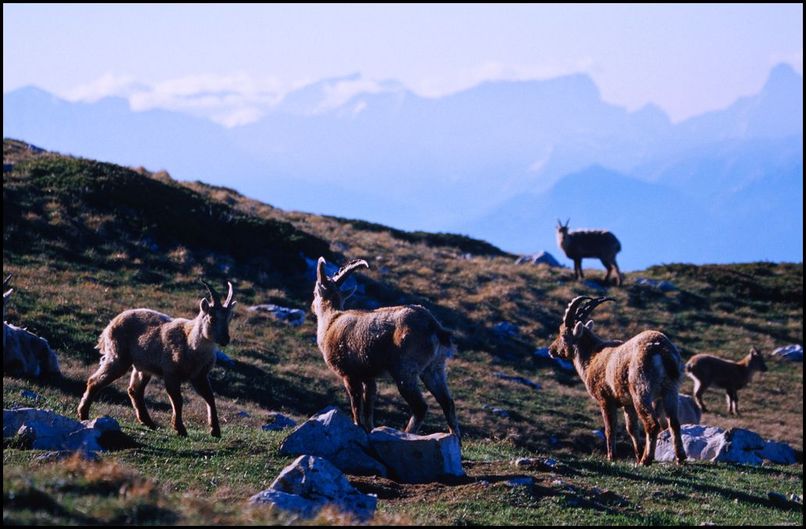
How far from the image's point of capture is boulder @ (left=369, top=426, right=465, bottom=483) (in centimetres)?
1256

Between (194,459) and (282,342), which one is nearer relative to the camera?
(194,459)

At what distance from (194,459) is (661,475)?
7415mm

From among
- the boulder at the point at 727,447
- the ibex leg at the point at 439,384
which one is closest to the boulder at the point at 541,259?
the boulder at the point at 727,447

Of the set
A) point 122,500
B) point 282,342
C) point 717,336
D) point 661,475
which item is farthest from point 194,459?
point 717,336

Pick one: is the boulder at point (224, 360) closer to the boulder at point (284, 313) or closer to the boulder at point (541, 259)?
the boulder at point (284, 313)

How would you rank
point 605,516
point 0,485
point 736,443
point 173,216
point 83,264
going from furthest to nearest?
1. point 173,216
2. point 83,264
3. point 736,443
4. point 605,516
5. point 0,485

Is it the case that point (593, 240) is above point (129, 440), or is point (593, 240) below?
above

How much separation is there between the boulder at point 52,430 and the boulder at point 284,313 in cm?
1736

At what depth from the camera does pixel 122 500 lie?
26.8 ft

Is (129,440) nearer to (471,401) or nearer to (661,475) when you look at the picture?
(661,475)

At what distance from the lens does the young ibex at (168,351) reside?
15.6 metres

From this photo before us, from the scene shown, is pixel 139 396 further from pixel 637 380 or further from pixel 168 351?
pixel 637 380

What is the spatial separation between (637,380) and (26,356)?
12.8 metres

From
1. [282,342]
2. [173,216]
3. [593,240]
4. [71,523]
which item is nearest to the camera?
[71,523]
